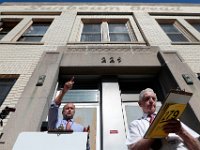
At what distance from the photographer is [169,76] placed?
6.17 metres

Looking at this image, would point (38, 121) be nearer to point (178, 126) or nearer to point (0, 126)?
point (0, 126)

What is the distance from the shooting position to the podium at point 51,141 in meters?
2.54

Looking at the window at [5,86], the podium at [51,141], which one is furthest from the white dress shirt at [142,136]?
the window at [5,86]

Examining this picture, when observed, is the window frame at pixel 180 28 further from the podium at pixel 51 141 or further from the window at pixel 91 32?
the podium at pixel 51 141

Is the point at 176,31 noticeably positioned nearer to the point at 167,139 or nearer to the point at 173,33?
the point at 173,33

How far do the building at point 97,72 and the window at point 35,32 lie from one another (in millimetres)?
38

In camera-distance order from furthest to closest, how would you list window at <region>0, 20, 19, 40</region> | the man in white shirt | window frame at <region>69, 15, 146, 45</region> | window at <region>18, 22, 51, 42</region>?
window at <region>0, 20, 19, 40</region>
window at <region>18, 22, 51, 42</region>
window frame at <region>69, 15, 146, 45</region>
the man in white shirt

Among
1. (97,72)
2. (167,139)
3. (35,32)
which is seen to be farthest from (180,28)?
(167,139)

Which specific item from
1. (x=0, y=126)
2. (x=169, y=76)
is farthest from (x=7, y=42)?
(x=169, y=76)

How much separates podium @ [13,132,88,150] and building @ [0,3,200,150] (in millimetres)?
1509

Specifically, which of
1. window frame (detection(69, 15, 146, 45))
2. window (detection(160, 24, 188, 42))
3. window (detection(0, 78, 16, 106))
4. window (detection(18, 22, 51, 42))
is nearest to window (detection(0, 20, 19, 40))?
window (detection(18, 22, 51, 42))

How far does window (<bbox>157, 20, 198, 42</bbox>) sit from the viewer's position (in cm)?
935

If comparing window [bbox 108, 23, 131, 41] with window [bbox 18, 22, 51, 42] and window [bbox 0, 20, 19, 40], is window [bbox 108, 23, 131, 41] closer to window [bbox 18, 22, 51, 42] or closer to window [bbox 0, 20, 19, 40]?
window [bbox 18, 22, 51, 42]

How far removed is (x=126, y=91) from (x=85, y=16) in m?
5.69
